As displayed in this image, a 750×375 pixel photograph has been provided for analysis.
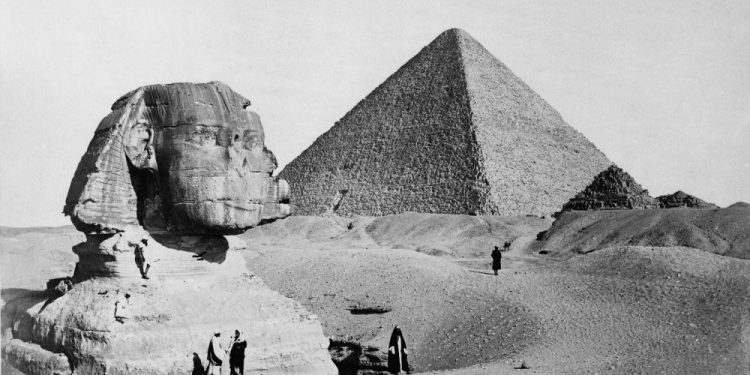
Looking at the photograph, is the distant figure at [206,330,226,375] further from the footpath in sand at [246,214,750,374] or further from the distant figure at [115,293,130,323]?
the footpath in sand at [246,214,750,374]

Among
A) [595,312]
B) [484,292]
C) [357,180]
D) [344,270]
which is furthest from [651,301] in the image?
[357,180]

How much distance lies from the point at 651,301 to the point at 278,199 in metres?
6.00

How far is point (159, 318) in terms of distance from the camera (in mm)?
5590

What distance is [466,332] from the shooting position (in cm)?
975

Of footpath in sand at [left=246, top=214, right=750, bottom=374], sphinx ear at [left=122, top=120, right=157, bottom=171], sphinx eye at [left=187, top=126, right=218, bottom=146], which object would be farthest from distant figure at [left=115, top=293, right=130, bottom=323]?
footpath in sand at [left=246, top=214, right=750, bottom=374]

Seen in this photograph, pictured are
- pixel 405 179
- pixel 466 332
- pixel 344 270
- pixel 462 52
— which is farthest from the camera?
pixel 462 52

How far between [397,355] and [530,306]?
8.82 feet

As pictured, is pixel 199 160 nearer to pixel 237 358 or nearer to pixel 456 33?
pixel 237 358

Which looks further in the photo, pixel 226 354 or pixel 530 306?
pixel 530 306

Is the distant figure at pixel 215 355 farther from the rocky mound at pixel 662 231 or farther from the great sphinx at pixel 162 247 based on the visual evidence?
the rocky mound at pixel 662 231

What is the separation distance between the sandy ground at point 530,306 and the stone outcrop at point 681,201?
2206 centimetres

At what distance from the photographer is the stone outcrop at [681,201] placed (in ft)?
108

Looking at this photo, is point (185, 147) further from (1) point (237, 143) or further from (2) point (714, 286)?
(2) point (714, 286)

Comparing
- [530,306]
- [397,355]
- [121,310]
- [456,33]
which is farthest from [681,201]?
[456,33]
